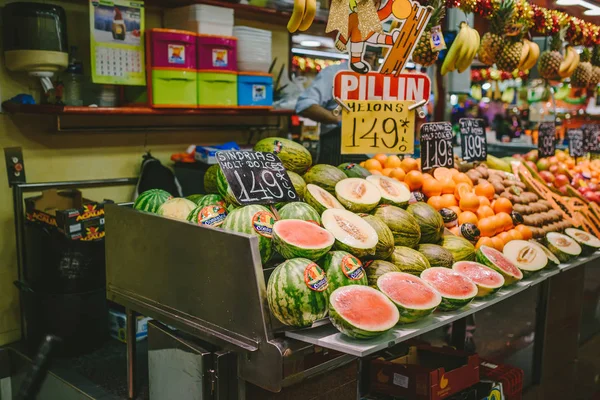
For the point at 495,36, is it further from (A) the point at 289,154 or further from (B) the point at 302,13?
(A) the point at 289,154

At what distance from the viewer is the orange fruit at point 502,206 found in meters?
3.16

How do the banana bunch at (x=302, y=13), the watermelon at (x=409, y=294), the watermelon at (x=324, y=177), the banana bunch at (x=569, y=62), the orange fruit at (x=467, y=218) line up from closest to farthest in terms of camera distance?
1. the watermelon at (x=409, y=294)
2. the watermelon at (x=324, y=177)
3. the banana bunch at (x=302, y=13)
4. the orange fruit at (x=467, y=218)
5. the banana bunch at (x=569, y=62)

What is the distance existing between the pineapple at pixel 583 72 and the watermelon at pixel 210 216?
472 centimetres

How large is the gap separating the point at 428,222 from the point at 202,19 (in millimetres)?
2549

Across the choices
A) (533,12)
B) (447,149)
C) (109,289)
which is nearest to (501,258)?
(447,149)

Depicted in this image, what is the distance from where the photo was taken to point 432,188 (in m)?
3.12

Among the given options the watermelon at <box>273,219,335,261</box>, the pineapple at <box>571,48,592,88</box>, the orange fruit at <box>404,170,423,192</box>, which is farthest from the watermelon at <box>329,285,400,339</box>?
the pineapple at <box>571,48,592,88</box>

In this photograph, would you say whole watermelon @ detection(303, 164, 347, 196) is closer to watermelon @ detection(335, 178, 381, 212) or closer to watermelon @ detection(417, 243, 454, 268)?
watermelon @ detection(335, 178, 381, 212)

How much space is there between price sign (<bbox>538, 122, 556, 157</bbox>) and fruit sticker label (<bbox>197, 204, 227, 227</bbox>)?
3663 mm

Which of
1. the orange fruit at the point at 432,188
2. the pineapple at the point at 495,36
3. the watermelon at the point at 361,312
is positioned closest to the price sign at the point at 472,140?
the pineapple at the point at 495,36

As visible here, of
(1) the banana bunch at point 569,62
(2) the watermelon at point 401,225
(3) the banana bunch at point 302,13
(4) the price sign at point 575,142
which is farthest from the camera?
(4) the price sign at point 575,142

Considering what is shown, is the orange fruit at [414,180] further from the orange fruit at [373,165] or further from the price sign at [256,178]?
the price sign at [256,178]

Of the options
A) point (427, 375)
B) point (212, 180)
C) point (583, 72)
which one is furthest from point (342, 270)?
point (583, 72)

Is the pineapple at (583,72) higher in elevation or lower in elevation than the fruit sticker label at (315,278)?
higher
